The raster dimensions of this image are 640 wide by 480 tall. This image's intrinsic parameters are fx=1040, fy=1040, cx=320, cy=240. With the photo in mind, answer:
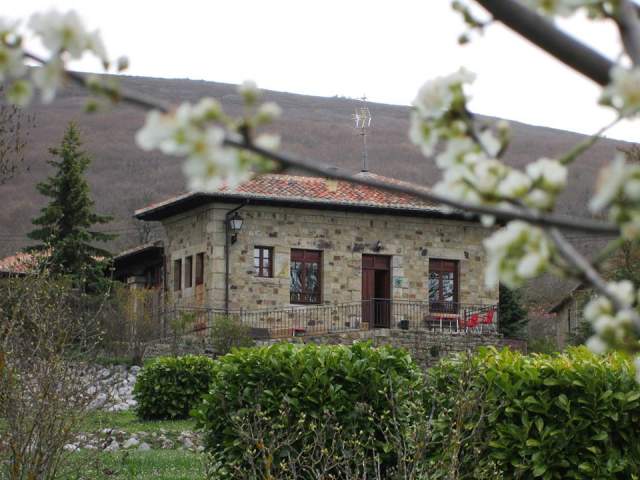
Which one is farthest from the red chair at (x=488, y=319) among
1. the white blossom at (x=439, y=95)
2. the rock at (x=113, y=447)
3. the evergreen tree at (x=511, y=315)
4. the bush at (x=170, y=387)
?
the white blossom at (x=439, y=95)

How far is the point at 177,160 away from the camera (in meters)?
85.6

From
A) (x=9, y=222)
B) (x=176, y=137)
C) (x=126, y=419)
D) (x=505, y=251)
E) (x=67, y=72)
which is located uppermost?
(x=9, y=222)

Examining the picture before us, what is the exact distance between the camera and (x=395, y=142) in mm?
89062

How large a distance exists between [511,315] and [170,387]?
1752 centimetres

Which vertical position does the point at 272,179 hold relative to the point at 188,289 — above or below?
above

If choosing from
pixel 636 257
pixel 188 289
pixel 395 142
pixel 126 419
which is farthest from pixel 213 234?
pixel 395 142

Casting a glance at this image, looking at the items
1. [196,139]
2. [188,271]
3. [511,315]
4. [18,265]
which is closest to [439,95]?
[196,139]

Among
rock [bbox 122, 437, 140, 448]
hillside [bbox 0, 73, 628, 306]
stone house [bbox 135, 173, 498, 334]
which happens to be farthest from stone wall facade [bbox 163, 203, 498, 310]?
hillside [bbox 0, 73, 628, 306]

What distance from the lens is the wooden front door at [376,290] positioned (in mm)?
26781

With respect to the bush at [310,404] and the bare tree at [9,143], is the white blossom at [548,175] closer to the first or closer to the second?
the bush at [310,404]

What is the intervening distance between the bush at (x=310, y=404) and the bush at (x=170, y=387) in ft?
28.0

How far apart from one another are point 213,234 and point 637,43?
79.3 feet

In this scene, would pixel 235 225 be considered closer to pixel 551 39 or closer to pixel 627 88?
pixel 551 39

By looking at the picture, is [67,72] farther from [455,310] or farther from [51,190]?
[51,190]
